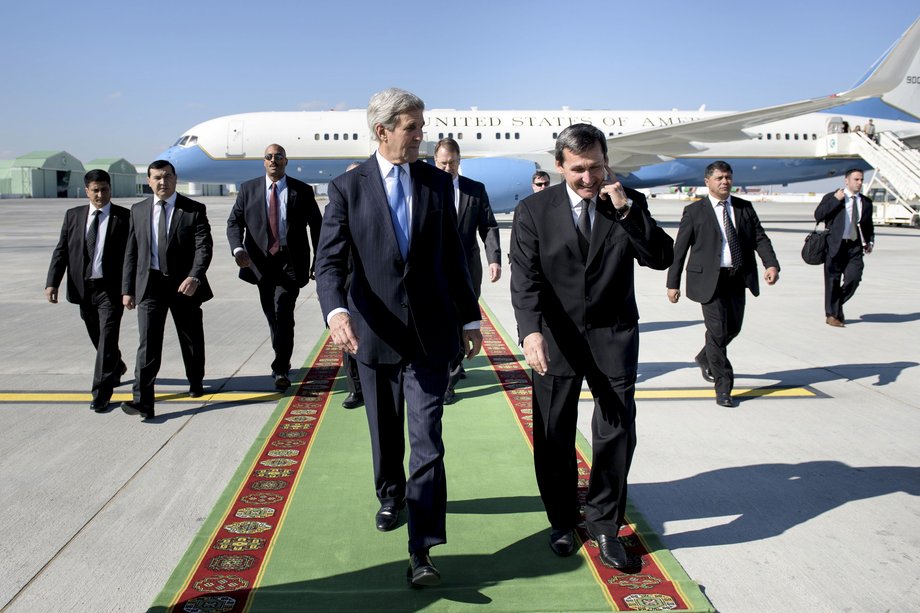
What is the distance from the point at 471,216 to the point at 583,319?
2179 millimetres

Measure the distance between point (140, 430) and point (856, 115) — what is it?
93.0 ft

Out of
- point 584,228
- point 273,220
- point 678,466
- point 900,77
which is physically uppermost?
point 900,77

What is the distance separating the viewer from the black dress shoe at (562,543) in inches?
122

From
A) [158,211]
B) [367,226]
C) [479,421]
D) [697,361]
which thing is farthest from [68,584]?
[697,361]

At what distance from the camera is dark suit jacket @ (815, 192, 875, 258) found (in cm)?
850

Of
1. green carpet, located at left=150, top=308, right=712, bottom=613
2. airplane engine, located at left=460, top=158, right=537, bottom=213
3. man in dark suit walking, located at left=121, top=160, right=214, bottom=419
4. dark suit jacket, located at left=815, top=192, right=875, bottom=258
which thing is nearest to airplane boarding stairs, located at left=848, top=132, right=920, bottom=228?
airplane engine, located at left=460, top=158, right=537, bottom=213

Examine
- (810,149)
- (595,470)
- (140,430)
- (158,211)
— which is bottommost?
(140,430)

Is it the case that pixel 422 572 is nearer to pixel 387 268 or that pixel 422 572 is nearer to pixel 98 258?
pixel 387 268

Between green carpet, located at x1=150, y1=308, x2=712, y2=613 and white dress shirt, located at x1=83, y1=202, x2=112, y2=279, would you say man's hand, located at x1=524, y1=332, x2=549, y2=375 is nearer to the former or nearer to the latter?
green carpet, located at x1=150, y1=308, x2=712, y2=613

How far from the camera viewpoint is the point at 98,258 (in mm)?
5367

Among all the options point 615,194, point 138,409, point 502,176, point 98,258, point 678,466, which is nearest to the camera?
point 615,194

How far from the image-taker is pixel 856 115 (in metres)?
26.5

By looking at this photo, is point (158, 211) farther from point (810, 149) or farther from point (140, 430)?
point (810, 149)

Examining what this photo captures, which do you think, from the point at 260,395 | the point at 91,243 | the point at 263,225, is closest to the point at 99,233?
the point at 91,243
